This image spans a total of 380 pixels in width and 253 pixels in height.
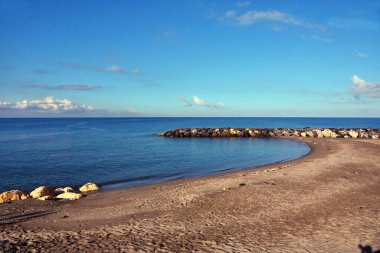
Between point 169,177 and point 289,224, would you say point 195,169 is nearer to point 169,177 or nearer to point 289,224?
point 169,177

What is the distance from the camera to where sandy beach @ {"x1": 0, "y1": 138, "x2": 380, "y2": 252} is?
33.5 ft

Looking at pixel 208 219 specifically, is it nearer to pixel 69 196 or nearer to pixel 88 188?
pixel 69 196

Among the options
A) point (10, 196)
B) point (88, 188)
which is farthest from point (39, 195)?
point (88, 188)

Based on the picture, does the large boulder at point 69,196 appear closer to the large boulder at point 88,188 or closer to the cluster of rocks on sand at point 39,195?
the cluster of rocks on sand at point 39,195

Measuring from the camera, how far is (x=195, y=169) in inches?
1166

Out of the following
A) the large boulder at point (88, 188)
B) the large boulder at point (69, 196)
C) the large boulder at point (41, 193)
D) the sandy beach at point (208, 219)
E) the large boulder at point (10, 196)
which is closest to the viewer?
the sandy beach at point (208, 219)

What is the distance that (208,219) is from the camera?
13.0 m

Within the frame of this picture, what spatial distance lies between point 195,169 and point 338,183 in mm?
13062

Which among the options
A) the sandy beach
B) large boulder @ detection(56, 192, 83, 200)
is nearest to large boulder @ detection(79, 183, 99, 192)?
the sandy beach

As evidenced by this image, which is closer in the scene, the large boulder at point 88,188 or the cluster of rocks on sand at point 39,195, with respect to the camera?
the cluster of rocks on sand at point 39,195

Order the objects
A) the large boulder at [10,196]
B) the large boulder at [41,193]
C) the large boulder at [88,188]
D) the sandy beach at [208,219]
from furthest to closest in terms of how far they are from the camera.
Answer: the large boulder at [88,188] < the large boulder at [41,193] < the large boulder at [10,196] < the sandy beach at [208,219]

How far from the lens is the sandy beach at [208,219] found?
33.5 feet

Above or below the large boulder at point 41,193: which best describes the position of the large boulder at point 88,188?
below

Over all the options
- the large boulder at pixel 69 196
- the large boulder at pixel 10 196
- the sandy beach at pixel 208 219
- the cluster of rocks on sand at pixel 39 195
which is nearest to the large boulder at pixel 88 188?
the sandy beach at pixel 208 219
